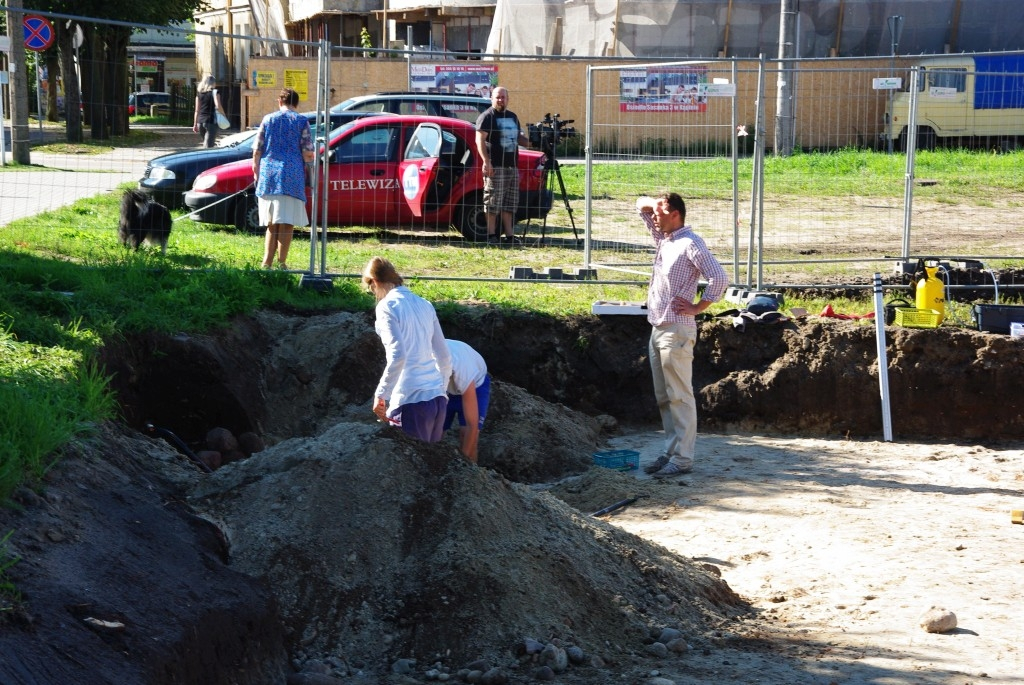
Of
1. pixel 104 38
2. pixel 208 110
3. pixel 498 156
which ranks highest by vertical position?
pixel 104 38

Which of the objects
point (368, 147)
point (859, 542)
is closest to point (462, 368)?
point (859, 542)

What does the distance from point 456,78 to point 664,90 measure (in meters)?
16.0

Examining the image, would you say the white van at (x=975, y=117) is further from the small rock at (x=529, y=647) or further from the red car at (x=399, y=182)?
the small rock at (x=529, y=647)

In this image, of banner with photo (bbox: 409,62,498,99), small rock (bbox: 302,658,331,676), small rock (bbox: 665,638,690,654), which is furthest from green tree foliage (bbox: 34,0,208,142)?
small rock (bbox: 665,638,690,654)

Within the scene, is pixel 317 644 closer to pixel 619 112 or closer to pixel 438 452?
pixel 438 452

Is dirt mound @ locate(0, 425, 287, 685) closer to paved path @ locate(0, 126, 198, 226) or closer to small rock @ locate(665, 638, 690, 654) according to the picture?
small rock @ locate(665, 638, 690, 654)

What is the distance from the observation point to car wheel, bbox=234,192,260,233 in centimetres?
1448

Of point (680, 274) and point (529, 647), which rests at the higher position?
point (680, 274)

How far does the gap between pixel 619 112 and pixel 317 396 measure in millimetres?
4985

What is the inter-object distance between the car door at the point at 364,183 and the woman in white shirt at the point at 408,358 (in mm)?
7850

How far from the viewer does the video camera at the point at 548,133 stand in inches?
573

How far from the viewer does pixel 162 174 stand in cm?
1567

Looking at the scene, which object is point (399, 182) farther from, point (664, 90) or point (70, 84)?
point (70, 84)

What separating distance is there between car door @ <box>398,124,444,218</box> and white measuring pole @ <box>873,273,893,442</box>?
5985 mm
